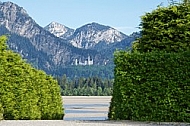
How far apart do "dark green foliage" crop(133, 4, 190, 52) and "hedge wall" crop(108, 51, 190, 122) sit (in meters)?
2.61

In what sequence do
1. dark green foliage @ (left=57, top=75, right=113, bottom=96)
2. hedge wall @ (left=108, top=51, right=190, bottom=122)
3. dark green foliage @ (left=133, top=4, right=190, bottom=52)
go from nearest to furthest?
hedge wall @ (left=108, top=51, right=190, bottom=122) < dark green foliage @ (left=133, top=4, right=190, bottom=52) < dark green foliage @ (left=57, top=75, right=113, bottom=96)

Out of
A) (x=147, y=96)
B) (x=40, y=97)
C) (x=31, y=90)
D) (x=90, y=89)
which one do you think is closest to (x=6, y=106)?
(x=31, y=90)

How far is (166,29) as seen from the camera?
73.6 ft

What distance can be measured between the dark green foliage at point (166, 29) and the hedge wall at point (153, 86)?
2606 millimetres

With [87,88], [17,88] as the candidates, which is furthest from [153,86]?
[87,88]

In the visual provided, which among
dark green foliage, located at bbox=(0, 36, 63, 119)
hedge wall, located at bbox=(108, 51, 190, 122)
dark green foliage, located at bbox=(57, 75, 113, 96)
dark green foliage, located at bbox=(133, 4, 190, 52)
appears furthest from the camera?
dark green foliage, located at bbox=(57, 75, 113, 96)

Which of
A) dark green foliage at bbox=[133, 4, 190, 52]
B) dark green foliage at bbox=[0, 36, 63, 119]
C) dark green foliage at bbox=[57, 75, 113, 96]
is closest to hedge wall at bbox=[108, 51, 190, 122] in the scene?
dark green foliage at bbox=[133, 4, 190, 52]

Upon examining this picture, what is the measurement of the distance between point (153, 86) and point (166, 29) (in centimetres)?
390

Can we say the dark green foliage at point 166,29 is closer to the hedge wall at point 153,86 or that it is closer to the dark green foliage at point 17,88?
the hedge wall at point 153,86

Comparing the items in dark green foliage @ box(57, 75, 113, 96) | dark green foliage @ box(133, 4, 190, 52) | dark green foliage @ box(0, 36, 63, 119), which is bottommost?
dark green foliage @ box(57, 75, 113, 96)

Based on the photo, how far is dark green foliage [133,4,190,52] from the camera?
2212cm

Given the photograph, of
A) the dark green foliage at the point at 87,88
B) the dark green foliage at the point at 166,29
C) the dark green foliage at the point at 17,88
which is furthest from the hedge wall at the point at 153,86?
the dark green foliage at the point at 87,88

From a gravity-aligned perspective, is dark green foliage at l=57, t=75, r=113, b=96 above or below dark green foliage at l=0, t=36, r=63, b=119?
below

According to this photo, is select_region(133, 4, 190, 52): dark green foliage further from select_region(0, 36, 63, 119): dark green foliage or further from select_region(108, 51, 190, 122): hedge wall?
select_region(0, 36, 63, 119): dark green foliage
